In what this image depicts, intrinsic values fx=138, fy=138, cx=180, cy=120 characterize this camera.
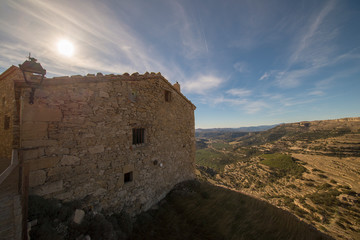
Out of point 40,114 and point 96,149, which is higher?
point 40,114

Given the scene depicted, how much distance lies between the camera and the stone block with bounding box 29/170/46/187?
3.26 metres

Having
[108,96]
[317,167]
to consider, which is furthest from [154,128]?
[317,167]

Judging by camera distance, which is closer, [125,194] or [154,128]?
[125,194]

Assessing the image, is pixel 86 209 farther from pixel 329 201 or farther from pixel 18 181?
pixel 329 201

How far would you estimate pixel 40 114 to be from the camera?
347 cm

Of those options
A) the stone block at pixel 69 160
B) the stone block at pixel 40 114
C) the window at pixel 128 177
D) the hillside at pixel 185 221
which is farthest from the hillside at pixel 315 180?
the stone block at pixel 40 114

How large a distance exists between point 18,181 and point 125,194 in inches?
116

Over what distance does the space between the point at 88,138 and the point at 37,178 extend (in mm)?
1389

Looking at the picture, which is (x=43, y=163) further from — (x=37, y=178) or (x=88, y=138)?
(x=88, y=138)

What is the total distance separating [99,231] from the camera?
3.51 m

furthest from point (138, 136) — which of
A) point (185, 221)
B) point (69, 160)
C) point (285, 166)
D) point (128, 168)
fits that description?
point (285, 166)

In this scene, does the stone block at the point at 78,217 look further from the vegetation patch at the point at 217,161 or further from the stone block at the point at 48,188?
the vegetation patch at the point at 217,161

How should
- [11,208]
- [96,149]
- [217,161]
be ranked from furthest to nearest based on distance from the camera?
1. [217,161]
2. [96,149]
3. [11,208]

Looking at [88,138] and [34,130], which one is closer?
[34,130]
